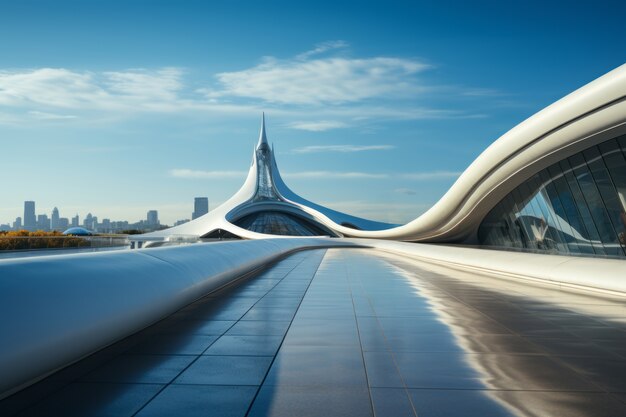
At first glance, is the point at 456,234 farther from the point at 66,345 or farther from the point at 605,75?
the point at 66,345

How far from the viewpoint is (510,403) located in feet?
9.41

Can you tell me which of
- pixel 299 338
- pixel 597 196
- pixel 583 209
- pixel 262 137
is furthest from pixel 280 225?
pixel 299 338

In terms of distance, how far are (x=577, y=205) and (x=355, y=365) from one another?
13566 millimetres

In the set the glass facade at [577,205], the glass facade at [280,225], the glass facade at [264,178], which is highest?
the glass facade at [264,178]

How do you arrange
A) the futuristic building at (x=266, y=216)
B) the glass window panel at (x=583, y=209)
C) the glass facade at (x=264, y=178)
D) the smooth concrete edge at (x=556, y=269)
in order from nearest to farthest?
1. the smooth concrete edge at (x=556, y=269)
2. the glass window panel at (x=583, y=209)
3. the futuristic building at (x=266, y=216)
4. the glass facade at (x=264, y=178)

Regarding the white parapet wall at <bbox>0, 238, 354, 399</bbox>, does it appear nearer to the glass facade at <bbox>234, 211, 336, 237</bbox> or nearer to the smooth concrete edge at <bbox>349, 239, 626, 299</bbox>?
the smooth concrete edge at <bbox>349, 239, 626, 299</bbox>

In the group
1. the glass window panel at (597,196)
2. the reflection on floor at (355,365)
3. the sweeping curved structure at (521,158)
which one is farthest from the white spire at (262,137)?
the reflection on floor at (355,365)

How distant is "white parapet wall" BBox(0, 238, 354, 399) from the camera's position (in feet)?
9.78

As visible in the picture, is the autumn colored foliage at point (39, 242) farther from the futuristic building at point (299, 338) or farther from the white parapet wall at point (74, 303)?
the white parapet wall at point (74, 303)

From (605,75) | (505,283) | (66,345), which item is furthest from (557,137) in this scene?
(66,345)

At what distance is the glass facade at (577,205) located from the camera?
42.7 feet

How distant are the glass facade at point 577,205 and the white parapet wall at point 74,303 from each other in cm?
1135

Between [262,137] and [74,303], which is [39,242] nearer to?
[74,303]

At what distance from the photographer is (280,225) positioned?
193 ft
